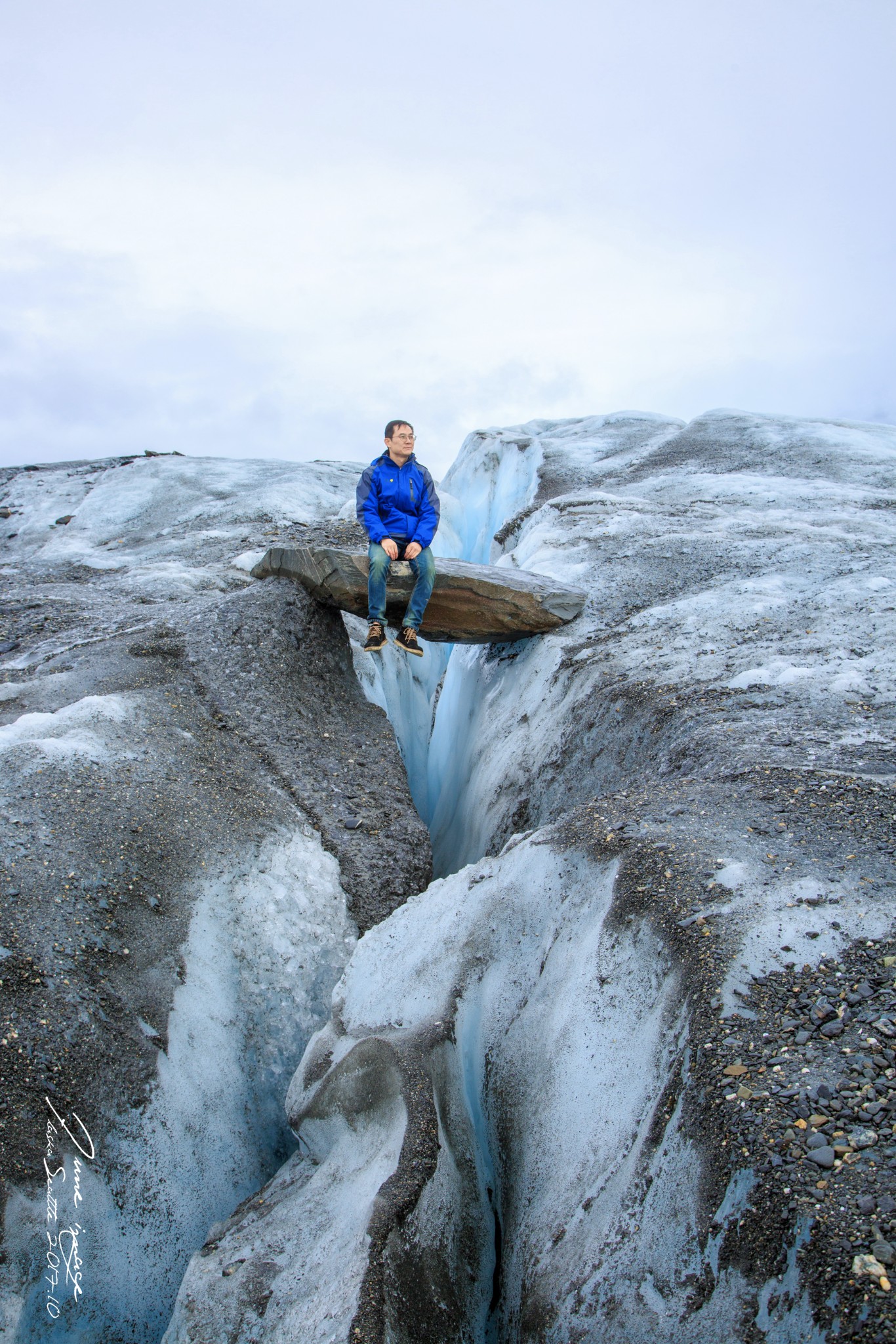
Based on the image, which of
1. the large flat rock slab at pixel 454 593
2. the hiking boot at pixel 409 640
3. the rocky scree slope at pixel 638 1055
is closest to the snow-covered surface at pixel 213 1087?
the rocky scree slope at pixel 638 1055

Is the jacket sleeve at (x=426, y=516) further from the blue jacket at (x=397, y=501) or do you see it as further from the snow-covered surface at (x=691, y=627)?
the snow-covered surface at (x=691, y=627)

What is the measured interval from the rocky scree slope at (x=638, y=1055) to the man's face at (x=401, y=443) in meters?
2.16

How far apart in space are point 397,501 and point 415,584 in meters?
0.67

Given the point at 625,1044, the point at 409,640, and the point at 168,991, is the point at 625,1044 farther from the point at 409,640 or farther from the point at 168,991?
the point at 409,640

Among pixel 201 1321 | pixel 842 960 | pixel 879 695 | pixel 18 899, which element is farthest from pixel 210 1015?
pixel 879 695

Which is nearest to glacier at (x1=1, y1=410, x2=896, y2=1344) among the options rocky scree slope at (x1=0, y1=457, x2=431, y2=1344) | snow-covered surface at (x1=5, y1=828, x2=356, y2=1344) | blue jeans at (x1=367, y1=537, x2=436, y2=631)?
snow-covered surface at (x1=5, y1=828, x2=356, y2=1344)

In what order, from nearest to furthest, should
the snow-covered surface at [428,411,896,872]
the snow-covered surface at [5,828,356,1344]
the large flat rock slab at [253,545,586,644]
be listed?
1. the snow-covered surface at [5,828,356,1344]
2. the snow-covered surface at [428,411,896,872]
3. the large flat rock slab at [253,545,586,644]

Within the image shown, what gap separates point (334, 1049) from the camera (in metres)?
4.00

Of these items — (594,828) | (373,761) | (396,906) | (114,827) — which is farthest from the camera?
(373,761)

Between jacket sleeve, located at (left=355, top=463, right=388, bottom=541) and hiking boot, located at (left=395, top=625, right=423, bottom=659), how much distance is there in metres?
0.72

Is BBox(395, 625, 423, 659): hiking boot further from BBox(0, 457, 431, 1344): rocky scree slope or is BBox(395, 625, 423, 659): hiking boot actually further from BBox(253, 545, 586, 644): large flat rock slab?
BBox(0, 457, 431, 1344): rocky scree slope

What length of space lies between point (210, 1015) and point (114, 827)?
3.72ft

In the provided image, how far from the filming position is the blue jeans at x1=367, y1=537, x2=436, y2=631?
20.5 ft

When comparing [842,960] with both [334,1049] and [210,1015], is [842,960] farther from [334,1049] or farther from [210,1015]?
[210,1015]
